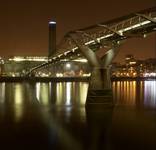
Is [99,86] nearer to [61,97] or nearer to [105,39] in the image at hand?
[105,39]

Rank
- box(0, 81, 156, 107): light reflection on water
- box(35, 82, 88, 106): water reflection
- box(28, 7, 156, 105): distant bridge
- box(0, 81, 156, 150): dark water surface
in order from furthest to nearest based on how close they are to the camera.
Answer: box(0, 81, 156, 107): light reflection on water < box(35, 82, 88, 106): water reflection < box(28, 7, 156, 105): distant bridge < box(0, 81, 156, 150): dark water surface

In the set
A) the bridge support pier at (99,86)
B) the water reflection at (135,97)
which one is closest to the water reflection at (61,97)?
the water reflection at (135,97)

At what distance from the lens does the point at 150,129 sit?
85.8 feet

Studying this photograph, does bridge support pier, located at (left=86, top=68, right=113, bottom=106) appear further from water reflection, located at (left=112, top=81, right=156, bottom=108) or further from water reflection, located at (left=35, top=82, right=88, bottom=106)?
water reflection, located at (left=112, top=81, right=156, bottom=108)

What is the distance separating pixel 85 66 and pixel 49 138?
160m

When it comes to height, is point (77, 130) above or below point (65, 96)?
below

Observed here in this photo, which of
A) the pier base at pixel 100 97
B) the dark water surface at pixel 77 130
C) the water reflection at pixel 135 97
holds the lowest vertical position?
the dark water surface at pixel 77 130

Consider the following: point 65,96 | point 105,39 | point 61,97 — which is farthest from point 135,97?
point 105,39

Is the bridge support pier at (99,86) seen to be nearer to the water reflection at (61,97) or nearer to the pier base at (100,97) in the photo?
the pier base at (100,97)

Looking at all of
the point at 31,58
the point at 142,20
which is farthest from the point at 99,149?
the point at 31,58

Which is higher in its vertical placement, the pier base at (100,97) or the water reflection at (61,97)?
the pier base at (100,97)

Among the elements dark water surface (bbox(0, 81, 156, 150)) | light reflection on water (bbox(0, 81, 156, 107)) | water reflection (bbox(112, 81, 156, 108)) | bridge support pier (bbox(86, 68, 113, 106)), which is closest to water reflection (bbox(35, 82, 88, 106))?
light reflection on water (bbox(0, 81, 156, 107))

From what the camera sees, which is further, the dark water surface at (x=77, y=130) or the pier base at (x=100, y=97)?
the pier base at (x=100, y=97)

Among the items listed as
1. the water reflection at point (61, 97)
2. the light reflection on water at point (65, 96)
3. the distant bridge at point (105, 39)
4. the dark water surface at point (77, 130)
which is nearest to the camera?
the dark water surface at point (77, 130)
